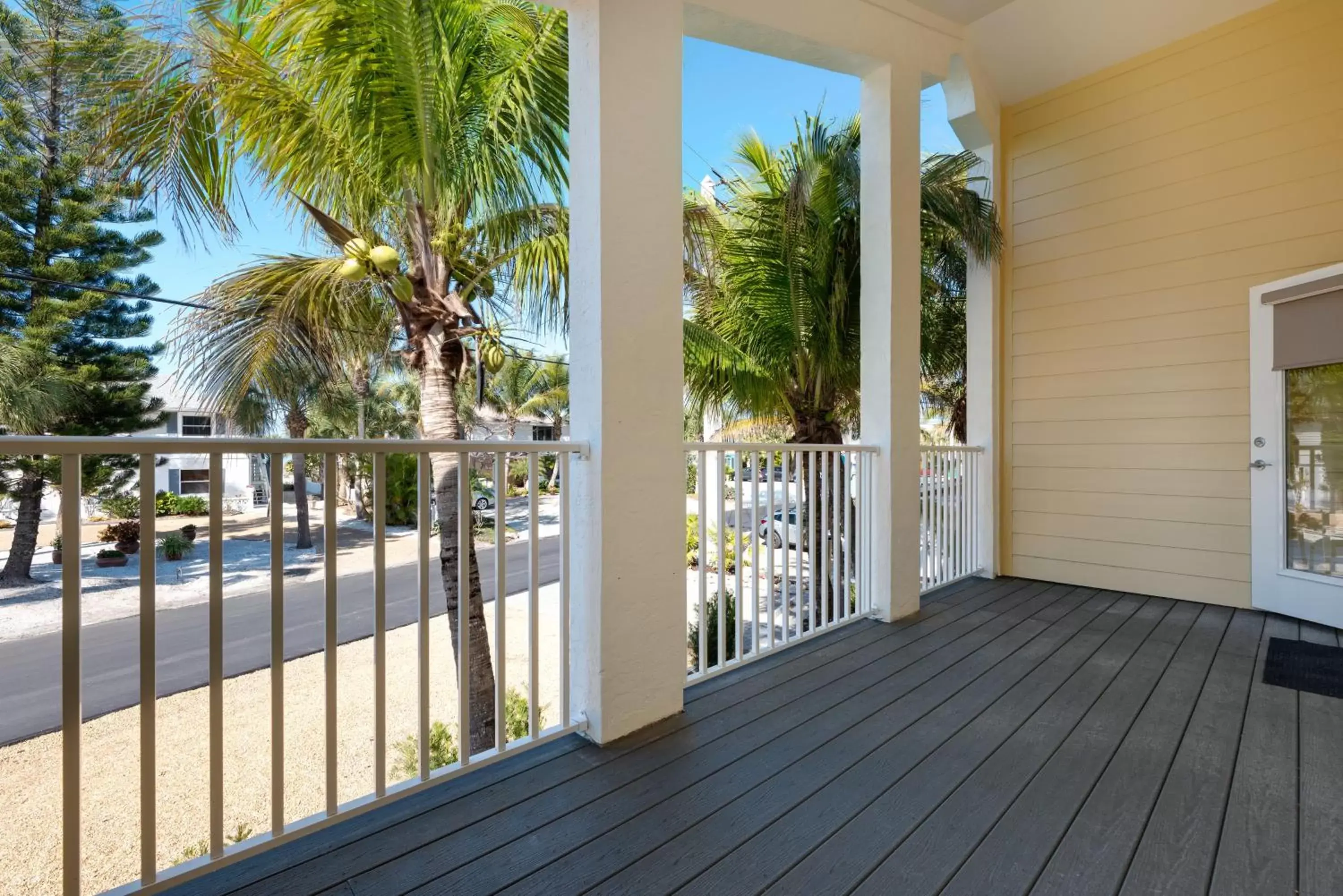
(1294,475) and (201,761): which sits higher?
(1294,475)

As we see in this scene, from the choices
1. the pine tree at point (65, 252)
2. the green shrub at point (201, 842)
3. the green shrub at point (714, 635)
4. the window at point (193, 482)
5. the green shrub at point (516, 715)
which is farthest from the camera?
the green shrub at point (516, 715)

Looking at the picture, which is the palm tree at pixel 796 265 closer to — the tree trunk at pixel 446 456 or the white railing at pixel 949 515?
the white railing at pixel 949 515

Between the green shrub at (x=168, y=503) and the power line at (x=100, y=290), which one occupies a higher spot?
the power line at (x=100, y=290)

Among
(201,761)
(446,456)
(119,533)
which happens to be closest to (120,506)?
(119,533)

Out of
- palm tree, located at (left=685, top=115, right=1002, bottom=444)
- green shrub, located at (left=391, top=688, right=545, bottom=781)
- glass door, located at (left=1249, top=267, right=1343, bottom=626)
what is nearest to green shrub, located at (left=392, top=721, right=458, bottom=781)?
green shrub, located at (left=391, top=688, right=545, bottom=781)

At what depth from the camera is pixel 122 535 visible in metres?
3.34

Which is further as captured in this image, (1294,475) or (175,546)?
(175,546)

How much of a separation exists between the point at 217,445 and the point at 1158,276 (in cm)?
493

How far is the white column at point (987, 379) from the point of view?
4.34m

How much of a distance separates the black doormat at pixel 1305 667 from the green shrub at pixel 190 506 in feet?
15.2

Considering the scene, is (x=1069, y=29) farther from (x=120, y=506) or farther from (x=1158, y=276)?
(x=120, y=506)

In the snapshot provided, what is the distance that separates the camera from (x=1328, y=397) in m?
3.20

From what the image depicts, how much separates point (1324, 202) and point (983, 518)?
2523 mm

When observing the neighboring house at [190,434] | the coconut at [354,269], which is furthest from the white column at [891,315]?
the neighboring house at [190,434]
